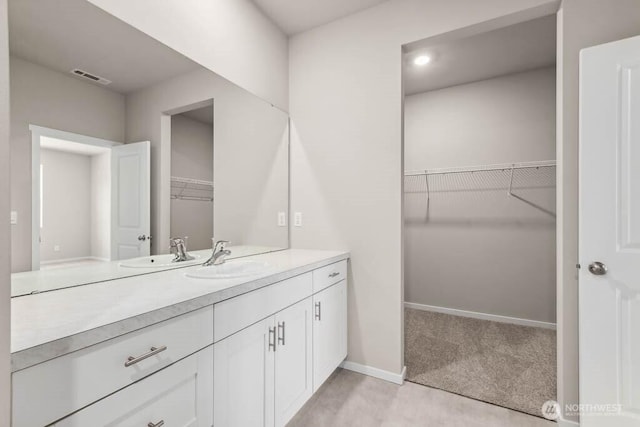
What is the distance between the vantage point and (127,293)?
→ 3.42 feet

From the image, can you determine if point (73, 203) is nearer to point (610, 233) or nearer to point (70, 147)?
point (70, 147)

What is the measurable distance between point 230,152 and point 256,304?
3.54ft

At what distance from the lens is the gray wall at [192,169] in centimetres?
163

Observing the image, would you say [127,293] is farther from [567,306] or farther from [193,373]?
[567,306]

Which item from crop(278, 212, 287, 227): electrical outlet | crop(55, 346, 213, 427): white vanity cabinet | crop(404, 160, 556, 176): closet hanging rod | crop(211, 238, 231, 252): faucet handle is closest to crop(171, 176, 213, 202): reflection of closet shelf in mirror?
crop(211, 238, 231, 252): faucet handle

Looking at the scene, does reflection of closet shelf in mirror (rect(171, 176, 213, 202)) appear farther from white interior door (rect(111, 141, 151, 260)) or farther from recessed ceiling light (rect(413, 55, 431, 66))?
recessed ceiling light (rect(413, 55, 431, 66))

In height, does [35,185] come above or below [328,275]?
above

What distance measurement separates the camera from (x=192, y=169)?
171 centimetres

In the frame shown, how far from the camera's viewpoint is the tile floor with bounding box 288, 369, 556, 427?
1.63 metres

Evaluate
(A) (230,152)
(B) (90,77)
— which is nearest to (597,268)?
(A) (230,152)

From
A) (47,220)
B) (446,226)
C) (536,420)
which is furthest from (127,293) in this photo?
(446,226)
